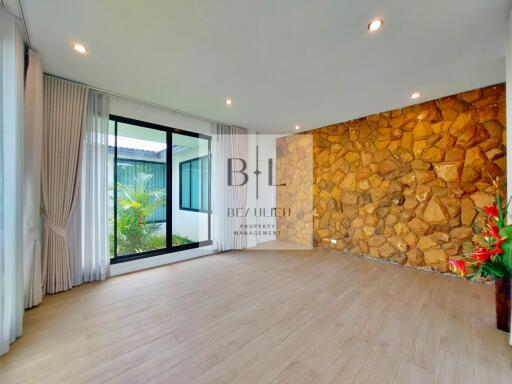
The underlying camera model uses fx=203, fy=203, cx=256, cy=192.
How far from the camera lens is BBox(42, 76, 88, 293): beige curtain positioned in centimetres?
234

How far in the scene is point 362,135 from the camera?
147 inches

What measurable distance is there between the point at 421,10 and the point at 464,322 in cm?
271

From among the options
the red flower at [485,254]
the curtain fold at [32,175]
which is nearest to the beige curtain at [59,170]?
the curtain fold at [32,175]

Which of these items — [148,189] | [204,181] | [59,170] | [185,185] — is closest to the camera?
[59,170]

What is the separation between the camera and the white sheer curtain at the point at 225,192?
4004 millimetres

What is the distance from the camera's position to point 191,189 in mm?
4633

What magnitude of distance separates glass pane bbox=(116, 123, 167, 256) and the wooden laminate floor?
2.71 feet

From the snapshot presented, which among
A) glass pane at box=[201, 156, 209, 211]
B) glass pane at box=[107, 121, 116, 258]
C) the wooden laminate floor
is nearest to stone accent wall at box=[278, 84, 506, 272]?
the wooden laminate floor

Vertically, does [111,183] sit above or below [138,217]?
above

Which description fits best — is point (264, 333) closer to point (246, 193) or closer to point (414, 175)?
point (246, 193)

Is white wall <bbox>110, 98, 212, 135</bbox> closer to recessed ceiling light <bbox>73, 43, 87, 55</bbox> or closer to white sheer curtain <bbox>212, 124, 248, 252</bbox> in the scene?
white sheer curtain <bbox>212, 124, 248, 252</bbox>

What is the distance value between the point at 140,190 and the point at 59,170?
48.0 inches

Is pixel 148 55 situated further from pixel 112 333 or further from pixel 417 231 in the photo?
pixel 417 231

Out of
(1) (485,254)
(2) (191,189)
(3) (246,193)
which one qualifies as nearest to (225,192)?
(3) (246,193)
